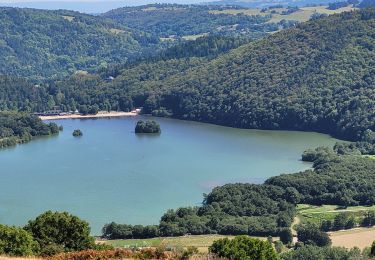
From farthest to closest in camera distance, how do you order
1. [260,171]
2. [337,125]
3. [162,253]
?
[337,125] < [260,171] < [162,253]

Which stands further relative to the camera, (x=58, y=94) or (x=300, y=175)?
(x=58, y=94)

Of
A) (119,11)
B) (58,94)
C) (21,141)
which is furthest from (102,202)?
(119,11)

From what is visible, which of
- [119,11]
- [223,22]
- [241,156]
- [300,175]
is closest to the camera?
[300,175]

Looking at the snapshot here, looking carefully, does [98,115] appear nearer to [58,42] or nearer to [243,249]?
[58,42]

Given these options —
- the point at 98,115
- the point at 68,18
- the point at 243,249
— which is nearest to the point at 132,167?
the point at 98,115

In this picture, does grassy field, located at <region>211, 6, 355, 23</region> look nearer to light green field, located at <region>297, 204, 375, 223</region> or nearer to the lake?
the lake

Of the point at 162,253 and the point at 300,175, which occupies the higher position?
the point at 162,253

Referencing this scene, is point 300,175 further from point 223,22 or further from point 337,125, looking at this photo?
point 223,22
